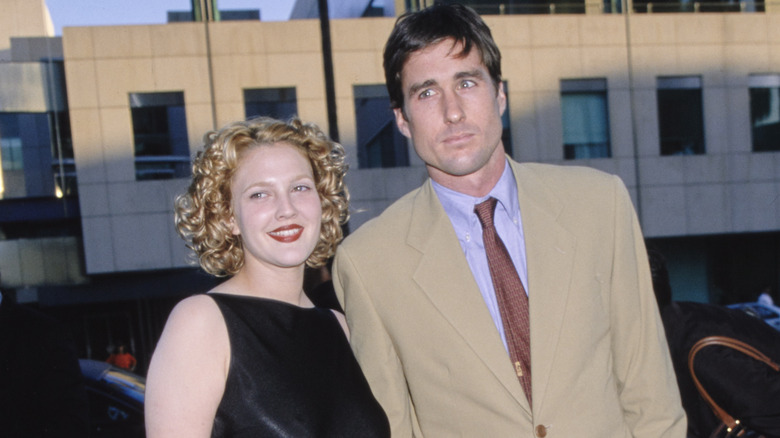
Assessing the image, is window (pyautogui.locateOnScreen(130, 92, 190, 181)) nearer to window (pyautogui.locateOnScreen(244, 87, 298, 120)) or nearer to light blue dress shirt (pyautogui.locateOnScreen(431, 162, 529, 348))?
window (pyautogui.locateOnScreen(244, 87, 298, 120))

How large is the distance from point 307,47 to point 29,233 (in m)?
8.22

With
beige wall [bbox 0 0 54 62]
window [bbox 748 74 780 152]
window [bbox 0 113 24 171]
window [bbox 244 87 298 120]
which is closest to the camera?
beige wall [bbox 0 0 54 62]

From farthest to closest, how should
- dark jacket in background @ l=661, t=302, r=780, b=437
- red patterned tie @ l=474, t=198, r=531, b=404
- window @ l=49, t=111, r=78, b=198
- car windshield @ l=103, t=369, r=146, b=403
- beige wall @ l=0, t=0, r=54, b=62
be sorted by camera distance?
window @ l=49, t=111, r=78, b=198 < beige wall @ l=0, t=0, r=54, b=62 < car windshield @ l=103, t=369, r=146, b=403 < dark jacket in background @ l=661, t=302, r=780, b=437 < red patterned tie @ l=474, t=198, r=531, b=404

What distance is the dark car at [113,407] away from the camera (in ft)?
15.3

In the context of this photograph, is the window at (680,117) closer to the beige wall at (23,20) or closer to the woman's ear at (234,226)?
the beige wall at (23,20)

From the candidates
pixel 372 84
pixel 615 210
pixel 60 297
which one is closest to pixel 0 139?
pixel 60 297

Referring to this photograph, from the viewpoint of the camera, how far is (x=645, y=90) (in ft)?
59.0

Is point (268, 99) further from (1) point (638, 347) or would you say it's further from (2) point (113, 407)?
(1) point (638, 347)

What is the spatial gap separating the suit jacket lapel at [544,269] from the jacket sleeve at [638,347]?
0.64 ft

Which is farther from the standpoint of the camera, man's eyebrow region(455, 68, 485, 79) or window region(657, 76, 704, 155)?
window region(657, 76, 704, 155)

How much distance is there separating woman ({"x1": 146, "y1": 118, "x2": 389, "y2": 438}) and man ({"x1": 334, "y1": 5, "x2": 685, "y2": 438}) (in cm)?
17

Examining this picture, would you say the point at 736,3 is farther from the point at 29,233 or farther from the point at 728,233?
the point at 29,233

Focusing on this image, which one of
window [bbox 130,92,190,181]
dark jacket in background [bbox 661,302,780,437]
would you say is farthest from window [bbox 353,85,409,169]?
dark jacket in background [bbox 661,302,780,437]

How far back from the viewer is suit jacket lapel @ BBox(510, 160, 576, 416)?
221 centimetres
